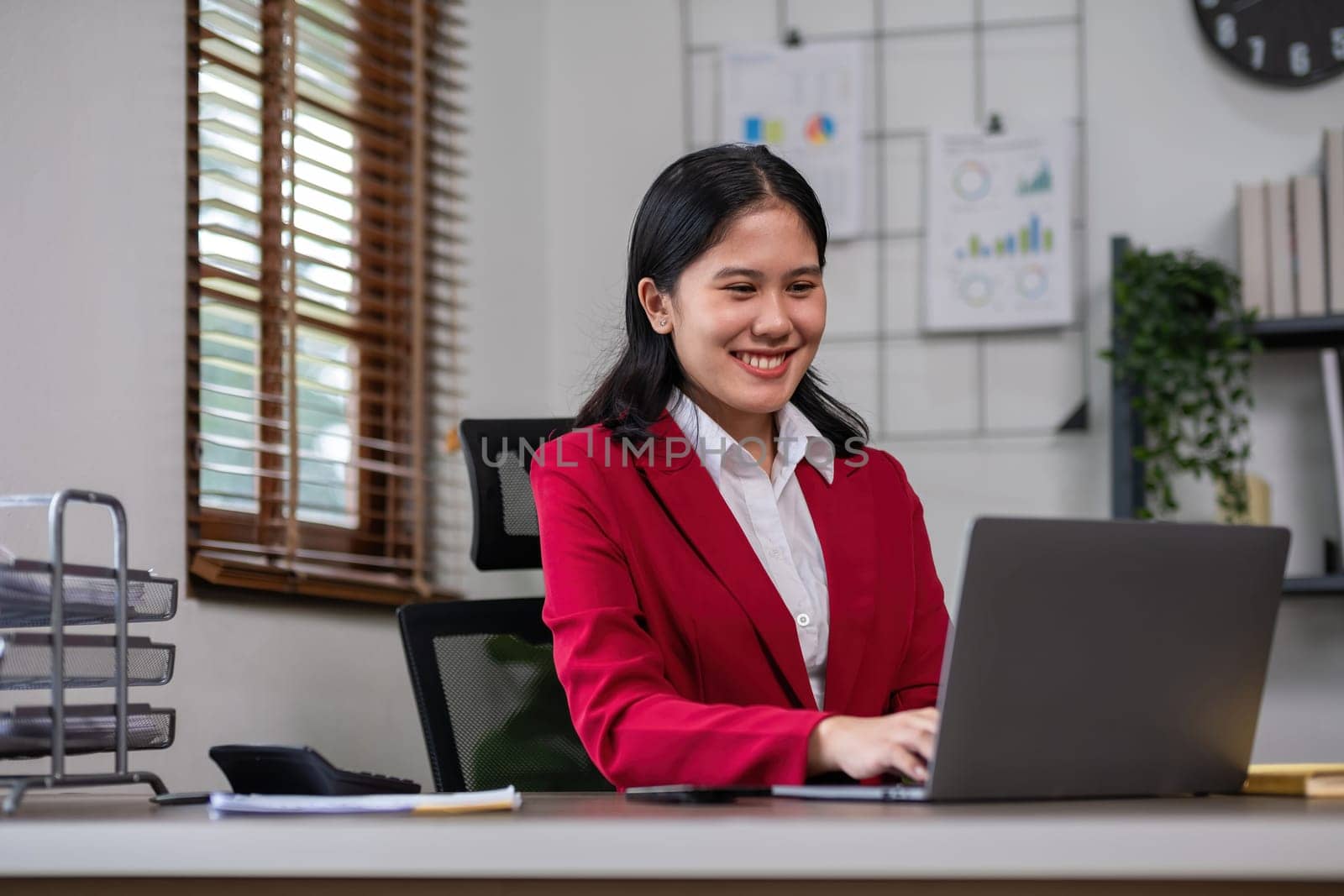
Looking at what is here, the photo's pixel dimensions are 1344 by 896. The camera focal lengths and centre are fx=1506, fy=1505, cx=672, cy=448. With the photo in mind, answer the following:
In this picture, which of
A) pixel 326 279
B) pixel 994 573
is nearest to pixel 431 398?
pixel 326 279

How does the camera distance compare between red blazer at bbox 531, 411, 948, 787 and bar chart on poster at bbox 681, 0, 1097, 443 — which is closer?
red blazer at bbox 531, 411, 948, 787

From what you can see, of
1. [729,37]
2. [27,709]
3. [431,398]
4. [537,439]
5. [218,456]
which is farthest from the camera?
[729,37]

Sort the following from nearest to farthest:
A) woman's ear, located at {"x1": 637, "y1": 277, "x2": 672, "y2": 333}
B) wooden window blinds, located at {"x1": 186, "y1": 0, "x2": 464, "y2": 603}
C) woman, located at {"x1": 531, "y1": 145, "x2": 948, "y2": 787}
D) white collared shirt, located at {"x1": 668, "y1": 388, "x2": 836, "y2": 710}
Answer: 1. woman, located at {"x1": 531, "y1": 145, "x2": 948, "y2": 787}
2. white collared shirt, located at {"x1": 668, "y1": 388, "x2": 836, "y2": 710}
3. woman's ear, located at {"x1": 637, "y1": 277, "x2": 672, "y2": 333}
4. wooden window blinds, located at {"x1": 186, "y1": 0, "x2": 464, "y2": 603}

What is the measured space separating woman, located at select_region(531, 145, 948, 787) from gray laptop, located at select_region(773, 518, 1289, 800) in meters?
0.42

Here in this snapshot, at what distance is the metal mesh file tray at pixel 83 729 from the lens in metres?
1.12

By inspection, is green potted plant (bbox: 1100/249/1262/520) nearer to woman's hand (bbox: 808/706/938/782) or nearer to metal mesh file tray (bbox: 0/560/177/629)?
woman's hand (bbox: 808/706/938/782)

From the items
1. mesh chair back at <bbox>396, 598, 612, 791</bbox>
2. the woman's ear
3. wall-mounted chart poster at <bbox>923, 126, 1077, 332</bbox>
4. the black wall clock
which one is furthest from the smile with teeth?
the black wall clock

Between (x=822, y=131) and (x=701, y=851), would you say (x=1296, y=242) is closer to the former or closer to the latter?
(x=822, y=131)

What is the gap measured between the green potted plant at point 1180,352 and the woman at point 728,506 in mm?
1138

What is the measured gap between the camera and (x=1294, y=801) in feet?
3.28

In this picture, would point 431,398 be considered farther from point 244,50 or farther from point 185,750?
point 185,750

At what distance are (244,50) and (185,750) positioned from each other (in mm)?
1012

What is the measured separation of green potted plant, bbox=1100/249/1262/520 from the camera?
2.72m

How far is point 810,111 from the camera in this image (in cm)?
310
